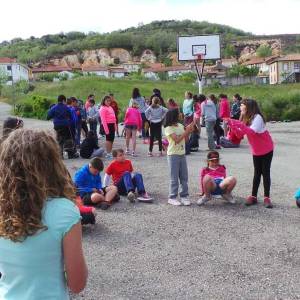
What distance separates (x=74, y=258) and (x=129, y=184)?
6713 mm

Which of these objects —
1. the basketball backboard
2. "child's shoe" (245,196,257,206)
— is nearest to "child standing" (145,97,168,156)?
"child's shoe" (245,196,257,206)

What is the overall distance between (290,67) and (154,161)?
115651mm

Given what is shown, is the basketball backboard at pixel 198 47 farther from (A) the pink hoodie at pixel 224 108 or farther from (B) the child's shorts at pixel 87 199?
(B) the child's shorts at pixel 87 199

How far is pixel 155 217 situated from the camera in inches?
304

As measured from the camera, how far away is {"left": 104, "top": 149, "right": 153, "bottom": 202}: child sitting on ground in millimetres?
8820

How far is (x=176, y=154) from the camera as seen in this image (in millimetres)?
8492

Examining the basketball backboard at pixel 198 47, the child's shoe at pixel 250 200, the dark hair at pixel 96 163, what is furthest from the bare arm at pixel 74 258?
the basketball backboard at pixel 198 47

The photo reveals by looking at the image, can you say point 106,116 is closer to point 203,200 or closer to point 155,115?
point 155,115

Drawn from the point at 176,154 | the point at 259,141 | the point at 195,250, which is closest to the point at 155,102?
the point at 176,154

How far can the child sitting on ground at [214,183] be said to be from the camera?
8.29m

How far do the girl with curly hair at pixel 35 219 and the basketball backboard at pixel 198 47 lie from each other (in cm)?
2591

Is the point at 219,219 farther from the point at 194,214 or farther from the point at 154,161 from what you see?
the point at 154,161

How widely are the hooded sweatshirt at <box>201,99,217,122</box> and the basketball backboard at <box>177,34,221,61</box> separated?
13.6 m

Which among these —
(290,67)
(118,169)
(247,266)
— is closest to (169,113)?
(118,169)
